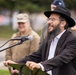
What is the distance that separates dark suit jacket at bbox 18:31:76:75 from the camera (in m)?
6.36

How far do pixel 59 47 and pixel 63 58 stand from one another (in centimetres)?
34

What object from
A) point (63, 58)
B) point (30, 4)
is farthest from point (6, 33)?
point (63, 58)

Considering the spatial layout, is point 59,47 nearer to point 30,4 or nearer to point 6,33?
point 30,4

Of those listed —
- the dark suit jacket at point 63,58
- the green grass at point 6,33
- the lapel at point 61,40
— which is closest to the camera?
the dark suit jacket at point 63,58

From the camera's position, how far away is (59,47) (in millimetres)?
6691

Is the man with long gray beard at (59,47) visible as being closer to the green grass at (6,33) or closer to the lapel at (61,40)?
the lapel at (61,40)

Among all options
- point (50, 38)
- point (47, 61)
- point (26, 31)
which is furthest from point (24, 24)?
point (47, 61)

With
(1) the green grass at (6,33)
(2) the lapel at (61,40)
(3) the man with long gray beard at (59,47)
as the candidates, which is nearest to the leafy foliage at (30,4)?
(1) the green grass at (6,33)

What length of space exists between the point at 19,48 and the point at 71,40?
7.47ft

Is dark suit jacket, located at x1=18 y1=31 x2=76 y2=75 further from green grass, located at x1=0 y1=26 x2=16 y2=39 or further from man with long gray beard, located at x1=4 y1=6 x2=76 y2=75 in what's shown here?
green grass, located at x1=0 y1=26 x2=16 y2=39

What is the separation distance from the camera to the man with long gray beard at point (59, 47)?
6.40 metres

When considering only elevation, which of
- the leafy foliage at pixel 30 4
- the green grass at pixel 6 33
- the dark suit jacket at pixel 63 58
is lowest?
the green grass at pixel 6 33

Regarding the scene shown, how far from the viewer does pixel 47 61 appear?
636cm

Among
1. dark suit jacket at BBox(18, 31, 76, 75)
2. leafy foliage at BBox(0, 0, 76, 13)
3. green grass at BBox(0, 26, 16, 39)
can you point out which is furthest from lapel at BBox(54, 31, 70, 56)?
leafy foliage at BBox(0, 0, 76, 13)
